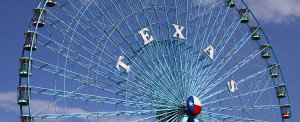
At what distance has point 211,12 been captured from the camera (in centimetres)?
2631

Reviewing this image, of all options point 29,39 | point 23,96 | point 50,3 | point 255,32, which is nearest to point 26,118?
point 23,96

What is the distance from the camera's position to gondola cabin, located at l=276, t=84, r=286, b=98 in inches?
1095

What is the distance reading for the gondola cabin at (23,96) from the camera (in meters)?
19.2

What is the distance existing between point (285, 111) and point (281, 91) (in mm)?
1275

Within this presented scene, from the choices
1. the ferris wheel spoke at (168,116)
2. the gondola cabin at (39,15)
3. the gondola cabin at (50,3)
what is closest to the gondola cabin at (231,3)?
the ferris wheel spoke at (168,116)

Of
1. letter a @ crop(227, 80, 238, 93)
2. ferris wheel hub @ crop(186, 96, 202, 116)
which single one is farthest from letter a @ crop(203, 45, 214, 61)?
ferris wheel hub @ crop(186, 96, 202, 116)

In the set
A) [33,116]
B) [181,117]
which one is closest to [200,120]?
[181,117]

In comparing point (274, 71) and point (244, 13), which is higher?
point (244, 13)

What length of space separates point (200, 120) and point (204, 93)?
1.45 metres

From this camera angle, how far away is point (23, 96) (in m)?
19.2

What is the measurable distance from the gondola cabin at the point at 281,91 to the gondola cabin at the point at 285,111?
0.75m

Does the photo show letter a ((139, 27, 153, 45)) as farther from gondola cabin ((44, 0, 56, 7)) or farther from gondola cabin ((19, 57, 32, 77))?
gondola cabin ((19, 57, 32, 77))

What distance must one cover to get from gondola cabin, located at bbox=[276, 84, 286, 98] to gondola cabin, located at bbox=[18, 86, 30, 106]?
49.1ft

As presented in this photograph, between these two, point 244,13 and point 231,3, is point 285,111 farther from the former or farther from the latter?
point 231,3
